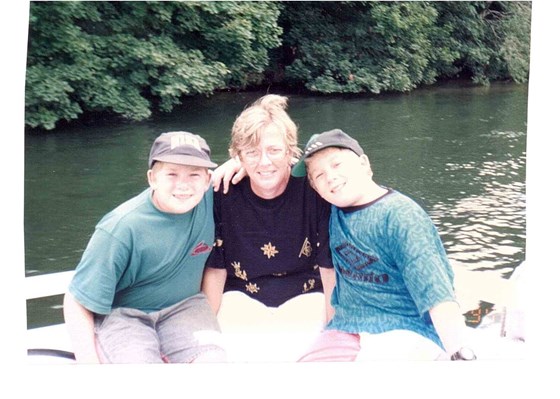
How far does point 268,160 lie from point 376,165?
422mm

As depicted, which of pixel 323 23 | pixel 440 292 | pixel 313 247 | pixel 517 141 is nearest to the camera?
pixel 440 292

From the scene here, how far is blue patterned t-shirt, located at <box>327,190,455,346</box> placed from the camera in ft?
7.29

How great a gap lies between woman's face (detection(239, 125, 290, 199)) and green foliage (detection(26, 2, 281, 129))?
51cm

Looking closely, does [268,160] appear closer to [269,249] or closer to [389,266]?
[269,249]

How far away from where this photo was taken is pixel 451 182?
2793 mm

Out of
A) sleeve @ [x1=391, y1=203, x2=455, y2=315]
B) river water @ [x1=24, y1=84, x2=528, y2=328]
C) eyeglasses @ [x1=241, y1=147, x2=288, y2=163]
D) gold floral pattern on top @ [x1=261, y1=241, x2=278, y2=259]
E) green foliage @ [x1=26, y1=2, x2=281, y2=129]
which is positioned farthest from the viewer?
green foliage @ [x1=26, y1=2, x2=281, y2=129]

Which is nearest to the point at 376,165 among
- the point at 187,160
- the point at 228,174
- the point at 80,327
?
the point at 228,174

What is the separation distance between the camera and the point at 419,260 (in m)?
2.22

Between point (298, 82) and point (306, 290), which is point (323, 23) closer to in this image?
point (298, 82)

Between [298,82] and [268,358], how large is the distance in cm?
106

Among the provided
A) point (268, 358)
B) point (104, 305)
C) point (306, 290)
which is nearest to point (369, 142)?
point (306, 290)

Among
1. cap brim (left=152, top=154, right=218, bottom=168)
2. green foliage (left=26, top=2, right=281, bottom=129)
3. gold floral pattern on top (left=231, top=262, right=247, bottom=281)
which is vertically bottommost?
gold floral pattern on top (left=231, top=262, right=247, bottom=281)

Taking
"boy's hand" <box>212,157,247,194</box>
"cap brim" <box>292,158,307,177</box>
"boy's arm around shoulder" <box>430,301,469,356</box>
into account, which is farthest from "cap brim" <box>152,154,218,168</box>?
"boy's arm around shoulder" <box>430,301,469,356</box>

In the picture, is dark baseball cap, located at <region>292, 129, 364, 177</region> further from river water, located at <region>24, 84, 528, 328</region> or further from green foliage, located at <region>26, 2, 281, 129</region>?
green foliage, located at <region>26, 2, 281, 129</region>
